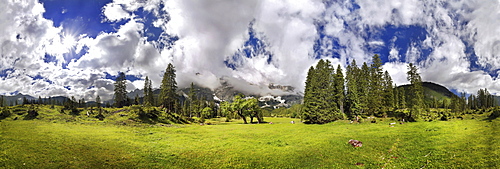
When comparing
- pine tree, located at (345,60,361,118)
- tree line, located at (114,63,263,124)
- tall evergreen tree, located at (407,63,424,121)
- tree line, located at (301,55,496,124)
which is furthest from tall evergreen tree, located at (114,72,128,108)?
tall evergreen tree, located at (407,63,424,121)

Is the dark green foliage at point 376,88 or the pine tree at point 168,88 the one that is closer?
the dark green foliage at point 376,88

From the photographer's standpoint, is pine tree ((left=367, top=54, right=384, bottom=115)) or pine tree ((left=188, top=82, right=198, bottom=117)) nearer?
pine tree ((left=367, top=54, right=384, bottom=115))

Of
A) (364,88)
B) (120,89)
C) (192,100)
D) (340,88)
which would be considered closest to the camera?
(364,88)

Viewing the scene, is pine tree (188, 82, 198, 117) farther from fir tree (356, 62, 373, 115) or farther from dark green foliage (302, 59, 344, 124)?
fir tree (356, 62, 373, 115)

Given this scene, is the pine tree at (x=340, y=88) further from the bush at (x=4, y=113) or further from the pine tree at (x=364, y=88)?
the bush at (x=4, y=113)

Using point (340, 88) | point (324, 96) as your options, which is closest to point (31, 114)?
point (324, 96)

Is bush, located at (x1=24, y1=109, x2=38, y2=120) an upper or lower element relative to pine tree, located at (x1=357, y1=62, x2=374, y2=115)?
lower

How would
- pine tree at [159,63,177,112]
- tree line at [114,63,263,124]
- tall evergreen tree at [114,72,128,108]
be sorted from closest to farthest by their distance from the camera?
tree line at [114,63,263,124] < pine tree at [159,63,177,112] < tall evergreen tree at [114,72,128,108]

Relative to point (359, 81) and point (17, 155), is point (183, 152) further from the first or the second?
point (359, 81)

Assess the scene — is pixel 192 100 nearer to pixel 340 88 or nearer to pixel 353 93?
pixel 340 88

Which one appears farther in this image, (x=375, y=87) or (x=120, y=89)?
(x=120, y=89)

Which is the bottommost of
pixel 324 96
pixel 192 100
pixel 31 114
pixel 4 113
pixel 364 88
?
pixel 31 114

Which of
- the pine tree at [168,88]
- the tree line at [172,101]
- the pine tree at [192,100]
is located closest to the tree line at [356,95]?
the tree line at [172,101]

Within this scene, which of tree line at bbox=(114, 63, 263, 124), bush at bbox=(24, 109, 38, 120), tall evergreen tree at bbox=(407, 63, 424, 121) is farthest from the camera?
tree line at bbox=(114, 63, 263, 124)
